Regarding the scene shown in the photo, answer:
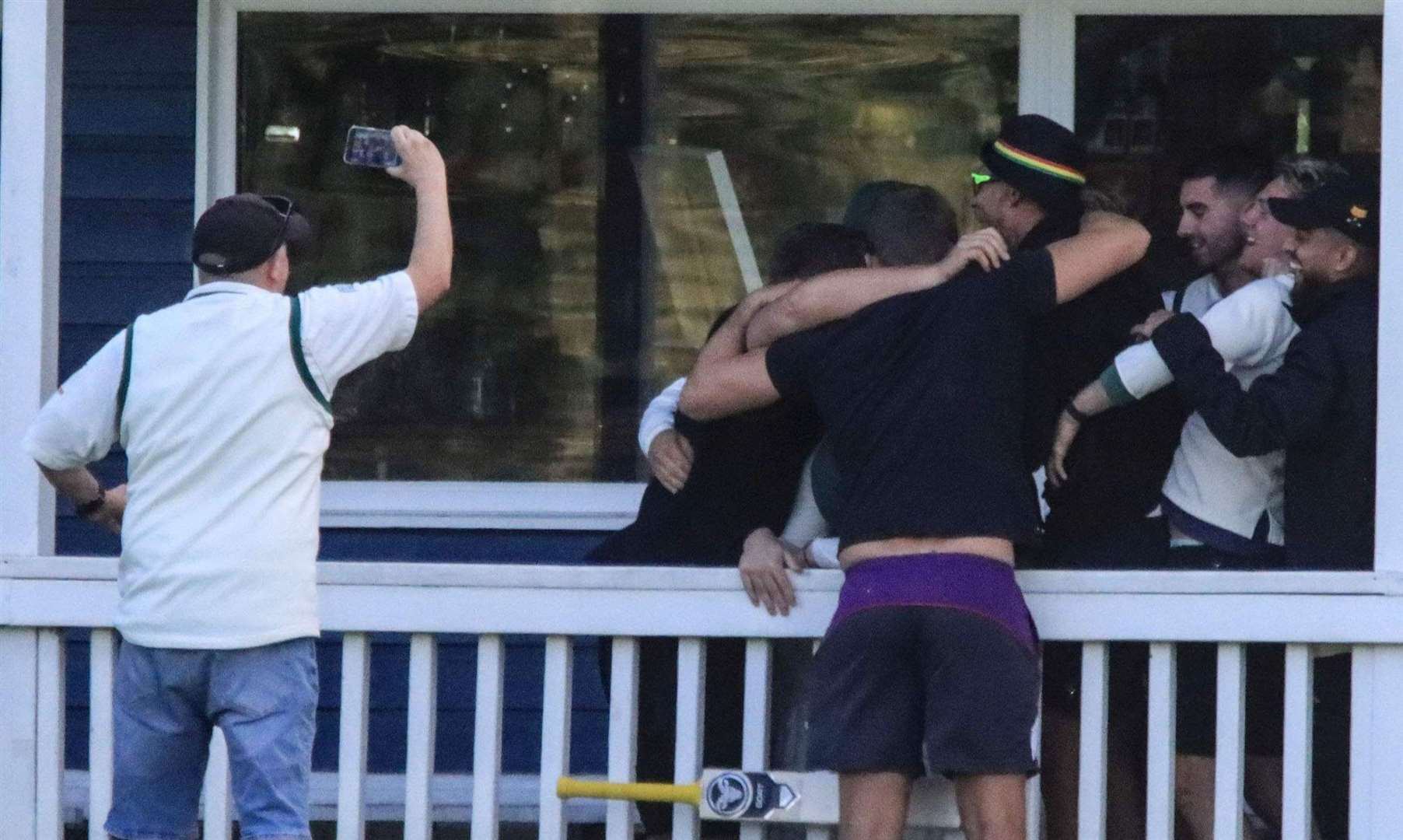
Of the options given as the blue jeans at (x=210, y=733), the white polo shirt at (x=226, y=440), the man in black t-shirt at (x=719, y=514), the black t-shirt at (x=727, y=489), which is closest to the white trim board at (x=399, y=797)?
the man in black t-shirt at (x=719, y=514)

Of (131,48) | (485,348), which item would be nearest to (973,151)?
(485,348)

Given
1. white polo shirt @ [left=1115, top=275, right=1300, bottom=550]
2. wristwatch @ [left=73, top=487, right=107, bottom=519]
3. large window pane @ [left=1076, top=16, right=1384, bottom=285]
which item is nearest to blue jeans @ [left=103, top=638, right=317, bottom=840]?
wristwatch @ [left=73, top=487, right=107, bottom=519]

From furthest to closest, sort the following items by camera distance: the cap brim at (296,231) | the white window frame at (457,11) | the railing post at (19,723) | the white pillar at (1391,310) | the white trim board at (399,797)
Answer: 1. the white window frame at (457,11)
2. the white trim board at (399,797)
3. the railing post at (19,723)
4. the white pillar at (1391,310)
5. the cap brim at (296,231)

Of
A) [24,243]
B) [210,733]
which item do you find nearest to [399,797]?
[210,733]

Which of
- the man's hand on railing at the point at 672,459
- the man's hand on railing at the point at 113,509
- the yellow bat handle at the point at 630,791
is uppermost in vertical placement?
the man's hand on railing at the point at 672,459

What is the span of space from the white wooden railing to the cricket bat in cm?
3

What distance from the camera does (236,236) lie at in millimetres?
4273

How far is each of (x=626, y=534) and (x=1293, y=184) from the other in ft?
5.36

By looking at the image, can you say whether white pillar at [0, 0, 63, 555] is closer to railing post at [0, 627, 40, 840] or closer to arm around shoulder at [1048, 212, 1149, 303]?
railing post at [0, 627, 40, 840]

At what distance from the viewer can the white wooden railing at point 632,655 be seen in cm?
473

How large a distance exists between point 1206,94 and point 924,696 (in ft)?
7.97

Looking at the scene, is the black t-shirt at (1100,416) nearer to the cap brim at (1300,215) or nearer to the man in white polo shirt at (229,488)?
the cap brim at (1300,215)

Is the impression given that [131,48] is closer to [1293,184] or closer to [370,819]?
[370,819]

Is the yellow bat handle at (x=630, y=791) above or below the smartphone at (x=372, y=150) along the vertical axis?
below
